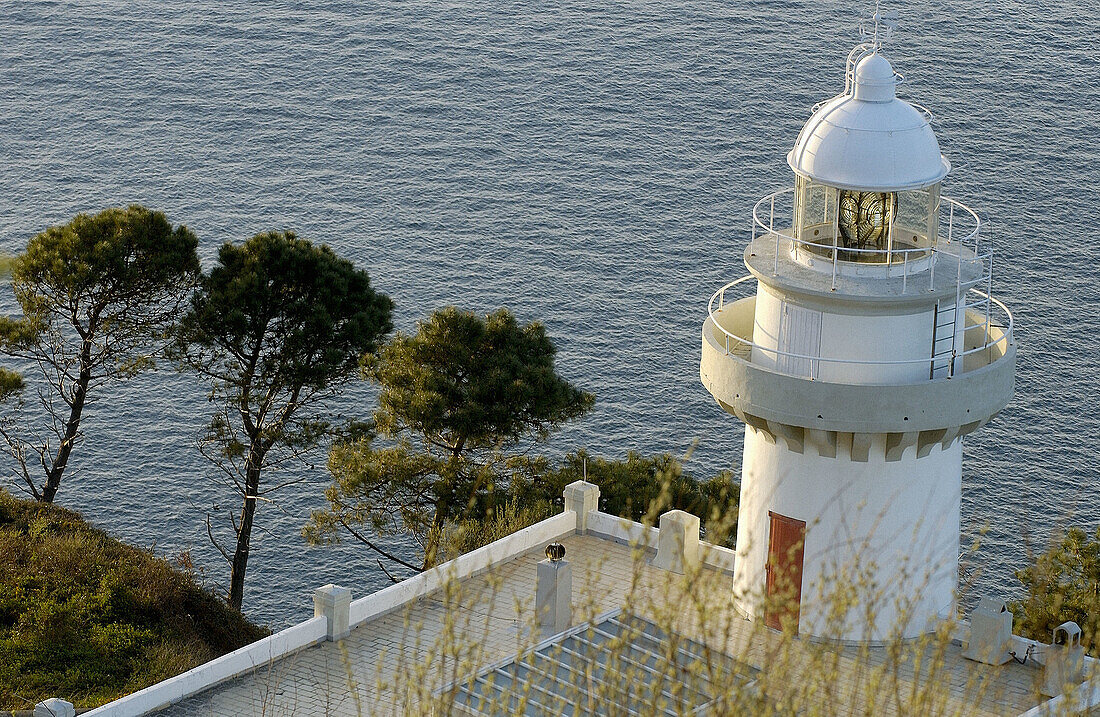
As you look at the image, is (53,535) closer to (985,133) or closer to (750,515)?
(750,515)

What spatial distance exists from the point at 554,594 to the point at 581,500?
464 cm

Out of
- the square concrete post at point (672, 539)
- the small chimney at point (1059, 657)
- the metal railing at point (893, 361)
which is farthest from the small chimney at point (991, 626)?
the square concrete post at point (672, 539)

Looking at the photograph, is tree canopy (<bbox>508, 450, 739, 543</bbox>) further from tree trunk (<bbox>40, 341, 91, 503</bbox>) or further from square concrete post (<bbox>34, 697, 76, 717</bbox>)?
square concrete post (<bbox>34, 697, 76, 717</bbox>)

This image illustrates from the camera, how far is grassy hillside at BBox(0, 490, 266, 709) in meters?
29.5

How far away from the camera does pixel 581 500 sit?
28.5 m

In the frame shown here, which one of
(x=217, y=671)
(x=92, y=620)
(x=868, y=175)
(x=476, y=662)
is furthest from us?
(x=92, y=620)

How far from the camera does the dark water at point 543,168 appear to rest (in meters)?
60.3

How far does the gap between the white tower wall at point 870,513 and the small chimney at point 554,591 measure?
9.46 ft

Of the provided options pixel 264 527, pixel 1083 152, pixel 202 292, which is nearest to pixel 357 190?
pixel 264 527

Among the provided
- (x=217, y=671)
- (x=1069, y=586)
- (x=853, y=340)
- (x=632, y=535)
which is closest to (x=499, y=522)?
(x=632, y=535)

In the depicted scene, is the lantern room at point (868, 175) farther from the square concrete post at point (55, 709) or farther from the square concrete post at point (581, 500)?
the square concrete post at point (55, 709)

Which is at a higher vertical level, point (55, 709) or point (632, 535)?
point (55, 709)

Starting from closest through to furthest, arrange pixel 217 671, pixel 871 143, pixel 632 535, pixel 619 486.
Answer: pixel 871 143 < pixel 217 671 < pixel 632 535 < pixel 619 486

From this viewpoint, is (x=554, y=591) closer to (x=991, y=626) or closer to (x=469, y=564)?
(x=469, y=564)
